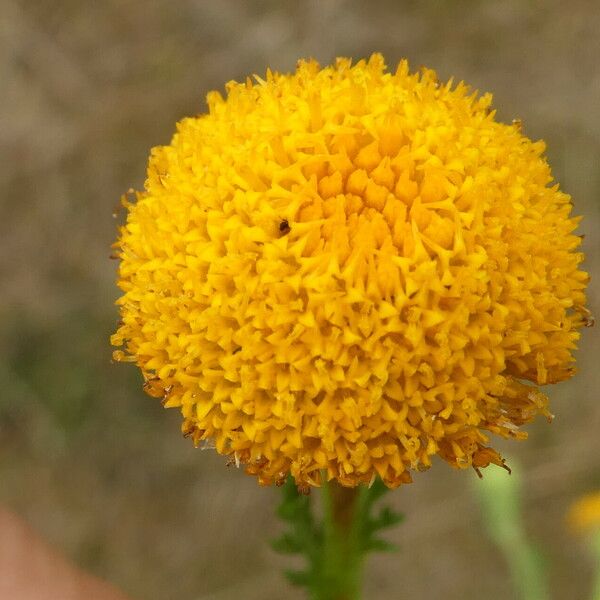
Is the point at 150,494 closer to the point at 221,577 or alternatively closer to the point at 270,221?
the point at 221,577

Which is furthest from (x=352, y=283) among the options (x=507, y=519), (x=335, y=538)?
(x=507, y=519)

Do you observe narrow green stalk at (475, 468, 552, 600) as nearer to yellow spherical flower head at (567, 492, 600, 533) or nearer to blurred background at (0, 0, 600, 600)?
yellow spherical flower head at (567, 492, 600, 533)

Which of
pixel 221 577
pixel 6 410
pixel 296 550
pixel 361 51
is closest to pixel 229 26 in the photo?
pixel 361 51

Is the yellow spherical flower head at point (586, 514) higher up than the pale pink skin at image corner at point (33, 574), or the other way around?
the yellow spherical flower head at point (586, 514)

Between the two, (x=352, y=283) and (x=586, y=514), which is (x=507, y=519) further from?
(x=352, y=283)

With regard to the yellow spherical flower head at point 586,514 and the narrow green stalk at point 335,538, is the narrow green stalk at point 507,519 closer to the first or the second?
the yellow spherical flower head at point 586,514

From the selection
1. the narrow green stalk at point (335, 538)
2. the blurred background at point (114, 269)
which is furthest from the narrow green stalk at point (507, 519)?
the blurred background at point (114, 269)

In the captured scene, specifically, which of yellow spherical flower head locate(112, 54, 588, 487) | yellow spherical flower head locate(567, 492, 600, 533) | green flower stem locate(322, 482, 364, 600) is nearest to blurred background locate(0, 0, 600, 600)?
yellow spherical flower head locate(567, 492, 600, 533)
